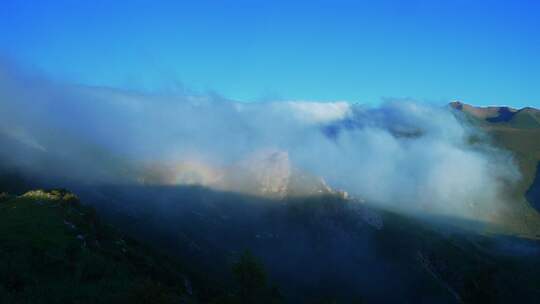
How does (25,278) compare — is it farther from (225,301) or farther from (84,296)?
(225,301)

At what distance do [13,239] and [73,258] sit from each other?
1053cm

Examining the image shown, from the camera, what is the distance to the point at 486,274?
17800 cm

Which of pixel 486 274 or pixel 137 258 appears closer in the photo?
pixel 137 258

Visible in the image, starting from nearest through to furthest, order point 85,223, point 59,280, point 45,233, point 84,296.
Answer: point 84,296
point 59,280
point 45,233
point 85,223

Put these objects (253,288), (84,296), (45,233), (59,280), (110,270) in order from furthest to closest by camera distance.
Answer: (253,288)
(45,233)
(110,270)
(59,280)
(84,296)

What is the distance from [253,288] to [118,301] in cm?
6623

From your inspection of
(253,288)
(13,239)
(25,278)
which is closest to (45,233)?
(13,239)

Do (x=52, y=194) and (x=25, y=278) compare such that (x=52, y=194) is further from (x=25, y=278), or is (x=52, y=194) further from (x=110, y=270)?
(x=25, y=278)

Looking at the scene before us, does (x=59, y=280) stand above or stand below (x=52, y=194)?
below

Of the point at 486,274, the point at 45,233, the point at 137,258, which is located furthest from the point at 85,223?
the point at 486,274

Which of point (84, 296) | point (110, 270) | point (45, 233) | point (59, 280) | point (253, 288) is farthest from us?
point (253, 288)

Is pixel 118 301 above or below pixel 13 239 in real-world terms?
below

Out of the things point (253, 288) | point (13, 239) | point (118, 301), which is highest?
point (13, 239)

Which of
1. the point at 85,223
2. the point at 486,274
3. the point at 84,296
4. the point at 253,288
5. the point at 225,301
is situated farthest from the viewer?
the point at 486,274
